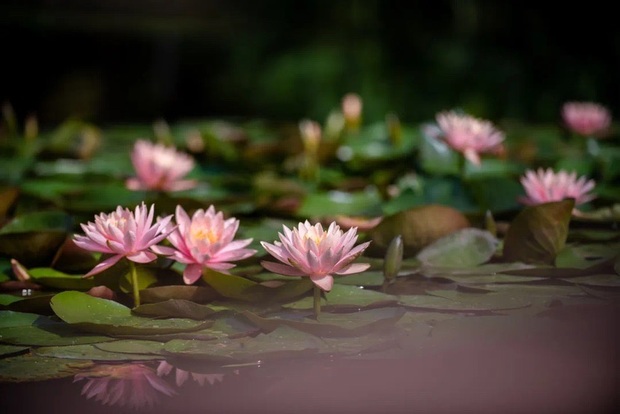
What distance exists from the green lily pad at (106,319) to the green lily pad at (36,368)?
10cm

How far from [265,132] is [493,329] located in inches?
103

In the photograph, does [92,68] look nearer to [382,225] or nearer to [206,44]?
[206,44]

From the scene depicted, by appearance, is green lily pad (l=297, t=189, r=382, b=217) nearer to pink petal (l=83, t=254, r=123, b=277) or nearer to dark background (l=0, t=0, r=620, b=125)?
pink petal (l=83, t=254, r=123, b=277)

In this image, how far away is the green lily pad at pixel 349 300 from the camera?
4.99ft

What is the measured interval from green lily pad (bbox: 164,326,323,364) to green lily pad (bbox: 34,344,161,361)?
5 cm

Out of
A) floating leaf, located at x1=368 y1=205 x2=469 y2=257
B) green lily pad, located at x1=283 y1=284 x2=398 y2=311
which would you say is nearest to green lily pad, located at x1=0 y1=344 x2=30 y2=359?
green lily pad, located at x1=283 y1=284 x2=398 y2=311

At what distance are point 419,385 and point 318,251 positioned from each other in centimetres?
28

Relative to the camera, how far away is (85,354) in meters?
1.32

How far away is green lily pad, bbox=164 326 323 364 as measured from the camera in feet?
4.32

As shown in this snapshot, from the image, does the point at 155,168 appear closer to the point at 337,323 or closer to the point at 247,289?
the point at 247,289

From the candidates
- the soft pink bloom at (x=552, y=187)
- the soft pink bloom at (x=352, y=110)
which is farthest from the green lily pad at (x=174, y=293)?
the soft pink bloom at (x=352, y=110)

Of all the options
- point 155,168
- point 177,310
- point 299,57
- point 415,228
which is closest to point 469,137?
point 415,228

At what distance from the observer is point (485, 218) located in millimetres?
2055

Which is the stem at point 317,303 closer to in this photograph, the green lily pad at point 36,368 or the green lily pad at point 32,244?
the green lily pad at point 36,368
